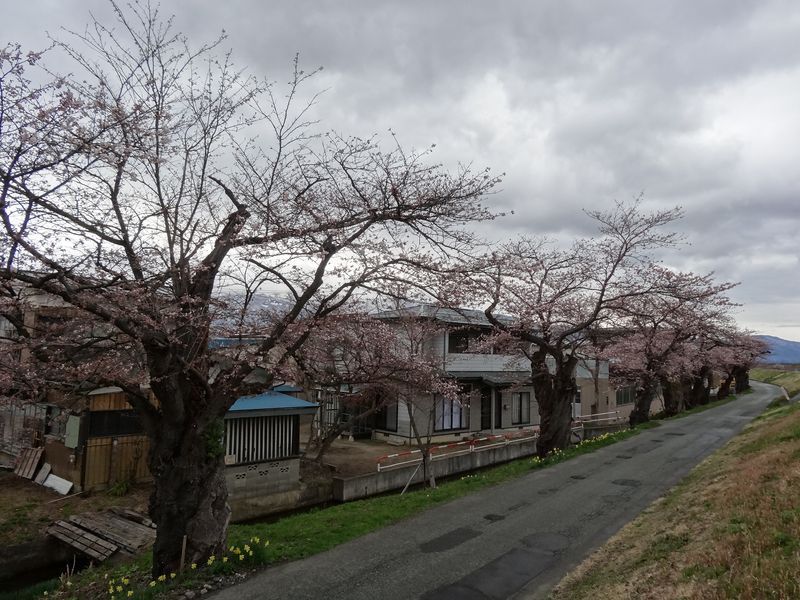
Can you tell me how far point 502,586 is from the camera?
6.93 meters

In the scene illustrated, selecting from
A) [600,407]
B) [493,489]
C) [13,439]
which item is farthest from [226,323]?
[600,407]

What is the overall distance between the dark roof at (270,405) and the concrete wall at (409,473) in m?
2.81

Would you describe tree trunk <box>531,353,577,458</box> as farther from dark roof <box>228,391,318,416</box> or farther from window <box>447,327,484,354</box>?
window <box>447,327,484,354</box>

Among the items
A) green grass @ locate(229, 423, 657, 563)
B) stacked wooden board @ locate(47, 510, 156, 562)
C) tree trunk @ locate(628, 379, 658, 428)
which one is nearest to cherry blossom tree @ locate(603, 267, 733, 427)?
tree trunk @ locate(628, 379, 658, 428)

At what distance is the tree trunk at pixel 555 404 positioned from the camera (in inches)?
661

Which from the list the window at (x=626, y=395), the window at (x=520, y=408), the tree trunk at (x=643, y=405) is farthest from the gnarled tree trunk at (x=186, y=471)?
the window at (x=626, y=395)

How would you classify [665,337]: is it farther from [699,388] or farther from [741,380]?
[741,380]

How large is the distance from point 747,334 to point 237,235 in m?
48.5

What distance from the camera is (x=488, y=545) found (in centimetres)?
843

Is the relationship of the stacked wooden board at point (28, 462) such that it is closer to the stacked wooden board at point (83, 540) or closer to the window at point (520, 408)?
the stacked wooden board at point (83, 540)

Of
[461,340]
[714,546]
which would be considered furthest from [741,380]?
[714,546]

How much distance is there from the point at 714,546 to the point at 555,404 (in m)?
11.2

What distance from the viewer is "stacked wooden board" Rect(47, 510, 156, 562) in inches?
478

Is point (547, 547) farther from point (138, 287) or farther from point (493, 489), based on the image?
point (138, 287)
